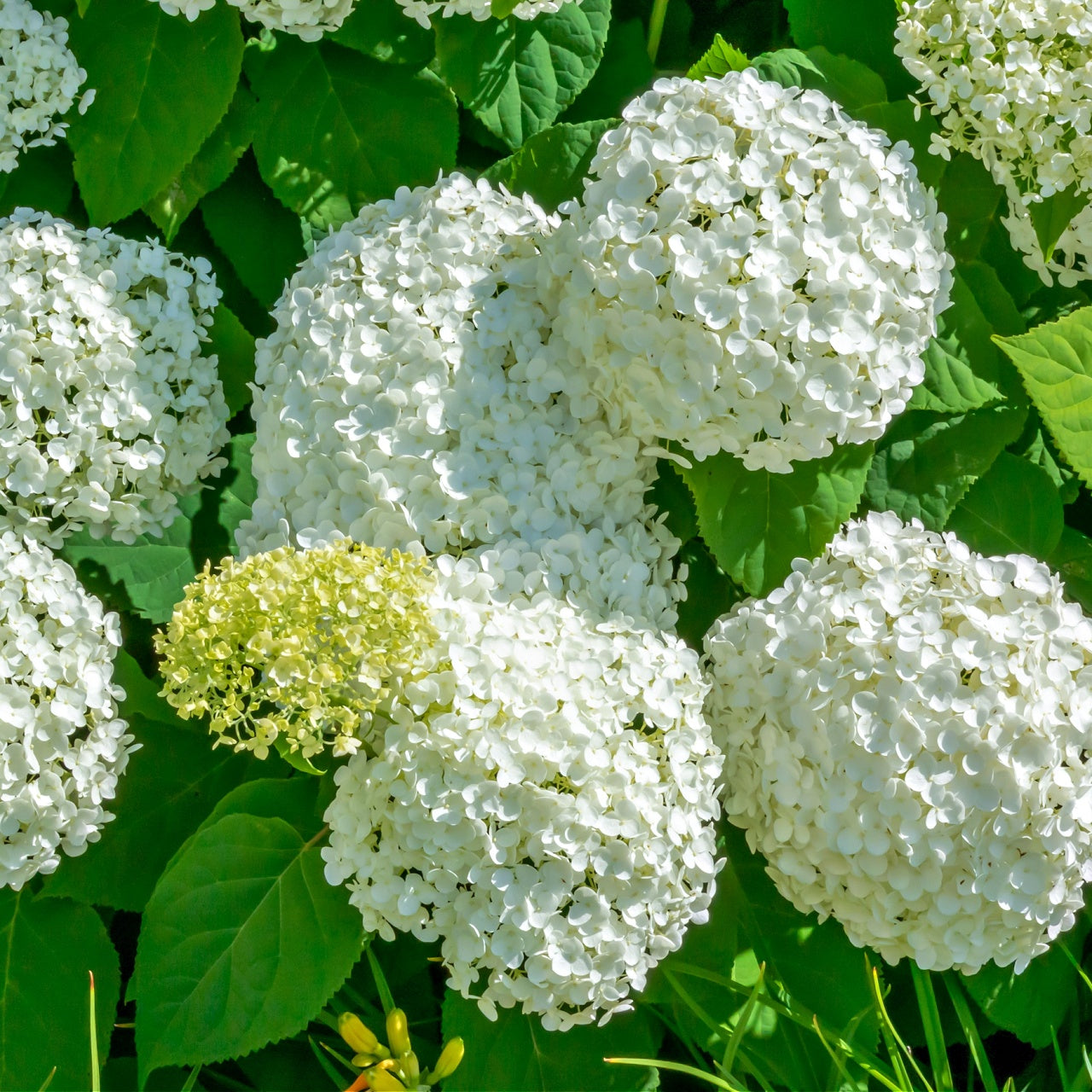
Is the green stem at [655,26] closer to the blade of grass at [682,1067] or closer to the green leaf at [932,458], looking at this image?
the green leaf at [932,458]

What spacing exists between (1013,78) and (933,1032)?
3.49 ft

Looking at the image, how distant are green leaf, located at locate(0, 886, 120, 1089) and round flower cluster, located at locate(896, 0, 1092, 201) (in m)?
1.38

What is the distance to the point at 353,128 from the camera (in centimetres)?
154

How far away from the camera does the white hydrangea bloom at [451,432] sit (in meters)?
1.26

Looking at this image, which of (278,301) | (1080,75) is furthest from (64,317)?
(1080,75)

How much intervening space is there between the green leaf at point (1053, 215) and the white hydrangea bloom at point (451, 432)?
556mm

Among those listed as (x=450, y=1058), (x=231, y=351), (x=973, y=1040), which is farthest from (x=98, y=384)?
(x=973, y=1040)

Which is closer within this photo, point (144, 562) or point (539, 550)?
point (539, 550)

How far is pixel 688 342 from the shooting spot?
3.89ft

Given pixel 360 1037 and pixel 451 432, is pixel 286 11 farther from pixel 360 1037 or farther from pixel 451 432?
pixel 360 1037

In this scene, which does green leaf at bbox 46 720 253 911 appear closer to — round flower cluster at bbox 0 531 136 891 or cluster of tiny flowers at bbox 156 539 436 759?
round flower cluster at bbox 0 531 136 891

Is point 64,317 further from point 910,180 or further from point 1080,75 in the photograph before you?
point 1080,75

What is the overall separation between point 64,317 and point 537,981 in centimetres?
90

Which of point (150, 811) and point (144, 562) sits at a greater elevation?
point (144, 562)
